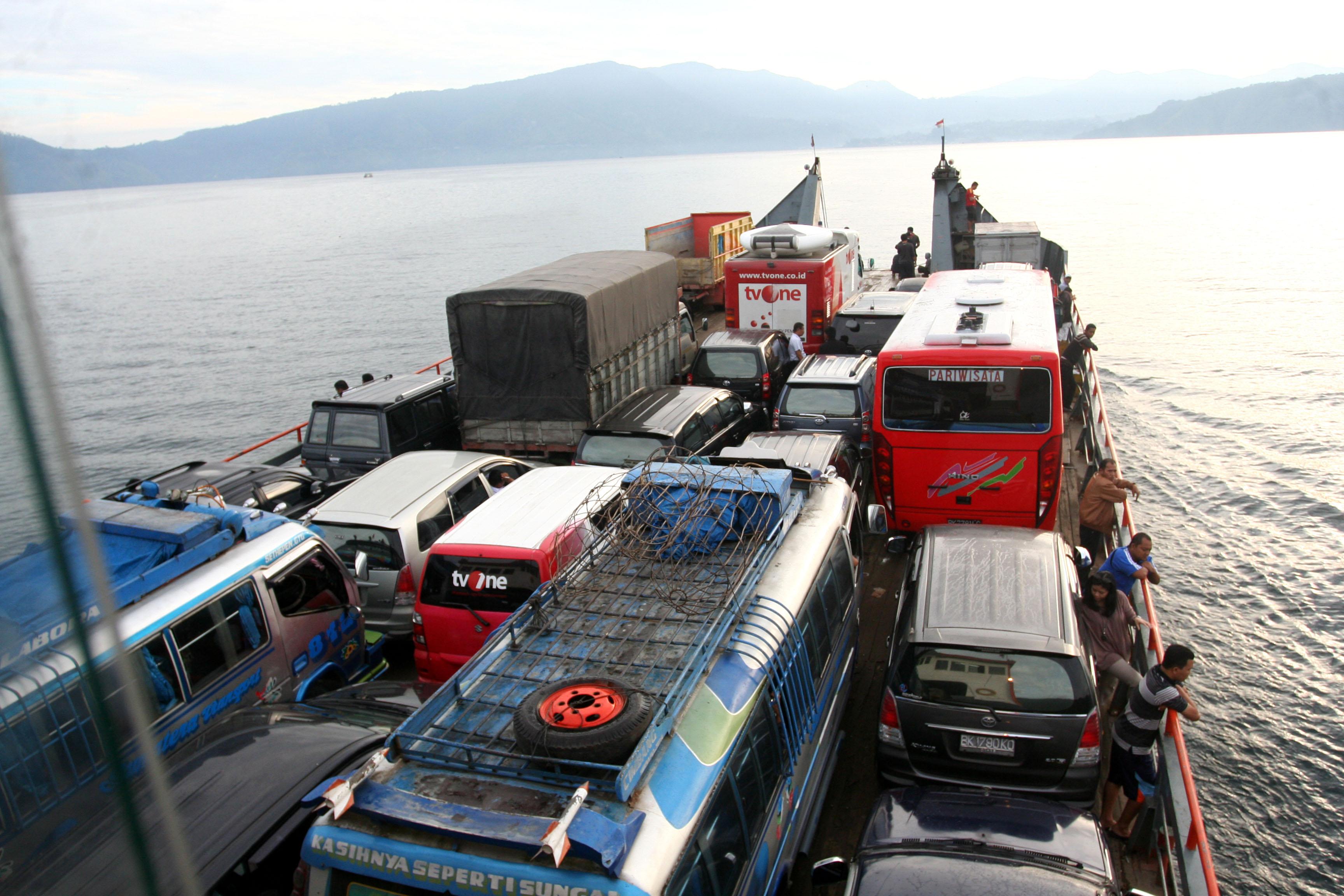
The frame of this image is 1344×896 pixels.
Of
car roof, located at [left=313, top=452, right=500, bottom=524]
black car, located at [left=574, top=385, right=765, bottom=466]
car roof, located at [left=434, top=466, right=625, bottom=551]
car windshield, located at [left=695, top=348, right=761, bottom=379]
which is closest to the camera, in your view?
car roof, located at [left=434, top=466, right=625, bottom=551]

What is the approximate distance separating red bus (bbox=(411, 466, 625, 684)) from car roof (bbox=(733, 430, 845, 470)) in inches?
117

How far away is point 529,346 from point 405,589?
17.1 ft

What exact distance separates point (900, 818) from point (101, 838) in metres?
4.54

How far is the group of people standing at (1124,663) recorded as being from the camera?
5941 mm

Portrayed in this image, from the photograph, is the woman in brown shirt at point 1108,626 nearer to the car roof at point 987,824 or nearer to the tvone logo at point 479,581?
the car roof at point 987,824

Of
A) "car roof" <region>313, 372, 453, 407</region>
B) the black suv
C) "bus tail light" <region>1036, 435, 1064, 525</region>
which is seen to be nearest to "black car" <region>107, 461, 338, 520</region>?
the black suv

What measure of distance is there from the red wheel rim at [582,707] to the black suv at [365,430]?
8.58m

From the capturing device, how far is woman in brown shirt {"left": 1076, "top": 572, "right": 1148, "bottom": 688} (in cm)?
716

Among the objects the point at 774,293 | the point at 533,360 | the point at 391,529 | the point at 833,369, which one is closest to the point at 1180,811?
the point at 391,529

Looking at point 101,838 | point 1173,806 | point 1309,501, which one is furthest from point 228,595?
point 1309,501

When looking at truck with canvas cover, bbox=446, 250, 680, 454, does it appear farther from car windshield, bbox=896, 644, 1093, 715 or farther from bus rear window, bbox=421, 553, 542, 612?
car windshield, bbox=896, 644, 1093, 715

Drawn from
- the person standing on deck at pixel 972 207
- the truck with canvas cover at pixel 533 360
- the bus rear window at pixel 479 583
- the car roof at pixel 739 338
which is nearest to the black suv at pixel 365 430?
the truck with canvas cover at pixel 533 360

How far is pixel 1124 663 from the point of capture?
7.21 m

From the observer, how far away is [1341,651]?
11680mm
